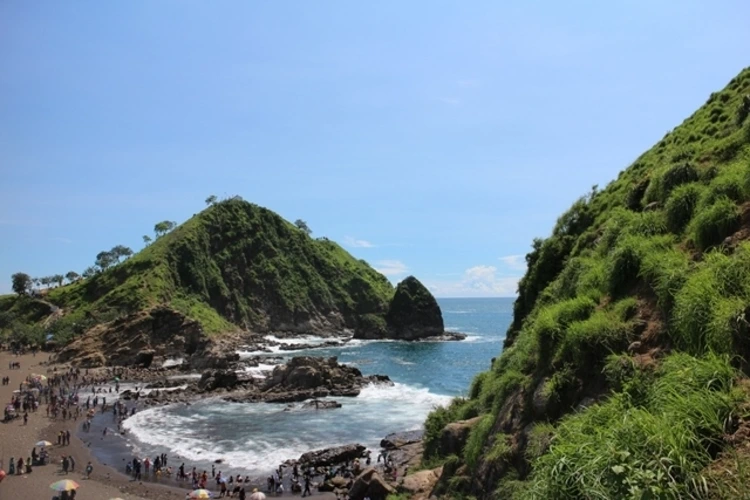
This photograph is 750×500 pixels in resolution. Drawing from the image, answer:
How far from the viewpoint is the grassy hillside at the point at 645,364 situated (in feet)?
17.9

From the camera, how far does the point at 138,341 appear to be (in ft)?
290

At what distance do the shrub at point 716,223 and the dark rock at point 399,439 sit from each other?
100 ft

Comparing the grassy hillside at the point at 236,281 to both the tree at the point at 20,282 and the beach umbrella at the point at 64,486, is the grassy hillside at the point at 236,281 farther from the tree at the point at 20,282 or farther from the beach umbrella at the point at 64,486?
the beach umbrella at the point at 64,486

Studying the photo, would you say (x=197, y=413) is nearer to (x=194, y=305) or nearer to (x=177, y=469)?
(x=177, y=469)

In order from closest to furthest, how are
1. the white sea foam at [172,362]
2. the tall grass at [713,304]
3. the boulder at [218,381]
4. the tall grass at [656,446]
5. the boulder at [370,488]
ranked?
the tall grass at [656,446] → the tall grass at [713,304] → the boulder at [370,488] → the boulder at [218,381] → the white sea foam at [172,362]

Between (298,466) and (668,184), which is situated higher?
(668,184)

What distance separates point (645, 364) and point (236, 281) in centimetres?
15592

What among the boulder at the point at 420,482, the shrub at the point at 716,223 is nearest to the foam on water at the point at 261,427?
the boulder at the point at 420,482

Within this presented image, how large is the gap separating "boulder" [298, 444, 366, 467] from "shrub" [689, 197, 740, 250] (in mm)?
29947

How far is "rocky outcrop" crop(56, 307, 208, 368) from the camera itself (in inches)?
3322

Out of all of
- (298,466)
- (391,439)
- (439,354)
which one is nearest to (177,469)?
(298,466)

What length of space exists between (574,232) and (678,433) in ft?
55.3

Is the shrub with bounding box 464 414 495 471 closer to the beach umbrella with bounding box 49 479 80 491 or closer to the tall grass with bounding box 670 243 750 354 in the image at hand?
the tall grass with bounding box 670 243 750 354

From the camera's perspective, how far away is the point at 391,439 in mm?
38531
